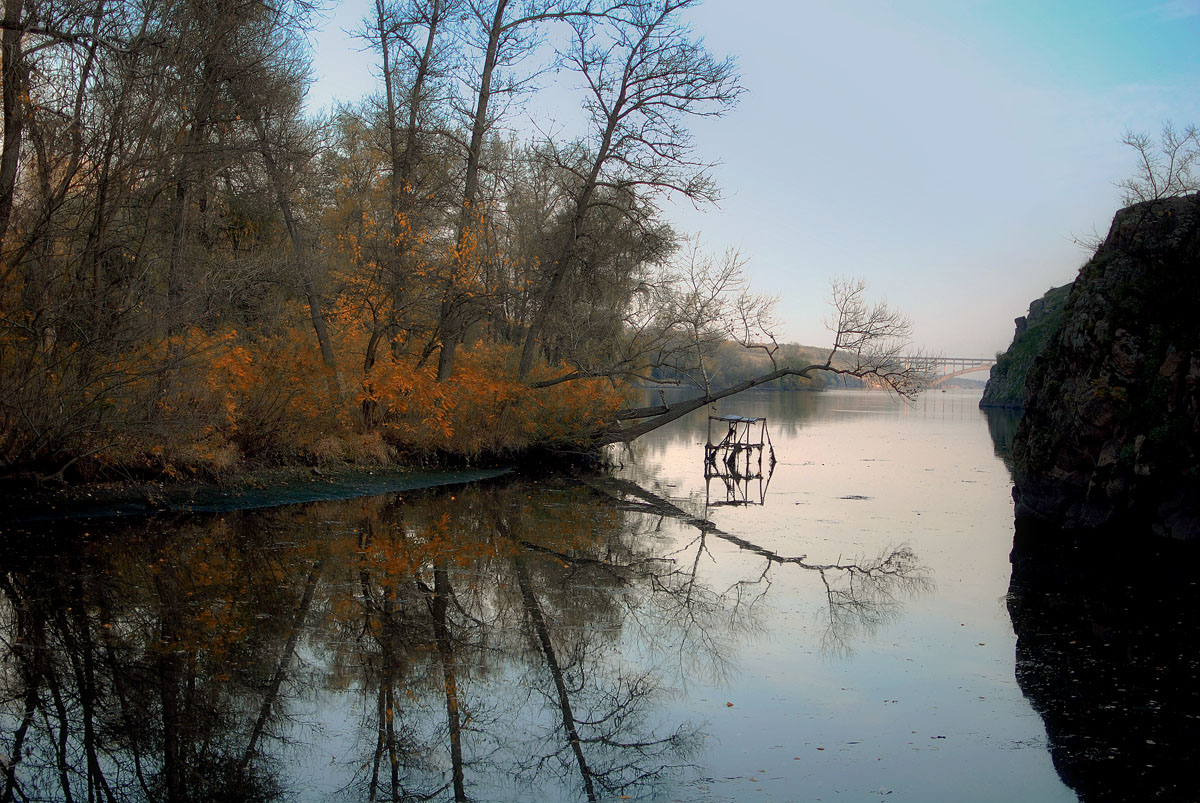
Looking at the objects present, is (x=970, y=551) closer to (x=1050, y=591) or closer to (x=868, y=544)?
(x=868, y=544)

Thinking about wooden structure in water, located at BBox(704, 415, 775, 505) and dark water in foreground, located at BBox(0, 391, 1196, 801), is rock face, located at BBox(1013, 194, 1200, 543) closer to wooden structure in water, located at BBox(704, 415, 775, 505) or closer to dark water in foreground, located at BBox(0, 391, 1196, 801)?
dark water in foreground, located at BBox(0, 391, 1196, 801)

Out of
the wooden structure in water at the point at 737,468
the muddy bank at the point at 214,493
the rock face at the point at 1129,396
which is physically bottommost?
the wooden structure in water at the point at 737,468

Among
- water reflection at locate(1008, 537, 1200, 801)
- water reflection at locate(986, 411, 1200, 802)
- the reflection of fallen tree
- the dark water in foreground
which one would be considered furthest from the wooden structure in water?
water reflection at locate(1008, 537, 1200, 801)

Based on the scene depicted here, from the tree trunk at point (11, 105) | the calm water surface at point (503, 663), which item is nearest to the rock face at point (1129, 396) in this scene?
the calm water surface at point (503, 663)

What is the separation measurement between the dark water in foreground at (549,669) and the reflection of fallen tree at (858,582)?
0.06 metres

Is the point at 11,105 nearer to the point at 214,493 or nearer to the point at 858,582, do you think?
the point at 214,493

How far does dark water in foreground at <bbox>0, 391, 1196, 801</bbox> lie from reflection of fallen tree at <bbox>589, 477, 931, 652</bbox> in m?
0.06

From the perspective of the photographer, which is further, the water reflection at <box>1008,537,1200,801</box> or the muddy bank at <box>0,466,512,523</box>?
the muddy bank at <box>0,466,512,523</box>

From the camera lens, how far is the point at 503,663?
7668 mm

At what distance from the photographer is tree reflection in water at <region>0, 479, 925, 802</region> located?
564cm

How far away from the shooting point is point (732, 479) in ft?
73.8

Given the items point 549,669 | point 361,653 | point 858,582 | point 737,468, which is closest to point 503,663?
point 549,669

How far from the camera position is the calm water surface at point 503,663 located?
5.66m

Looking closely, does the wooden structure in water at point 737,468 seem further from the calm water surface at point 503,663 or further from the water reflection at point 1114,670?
the water reflection at point 1114,670
